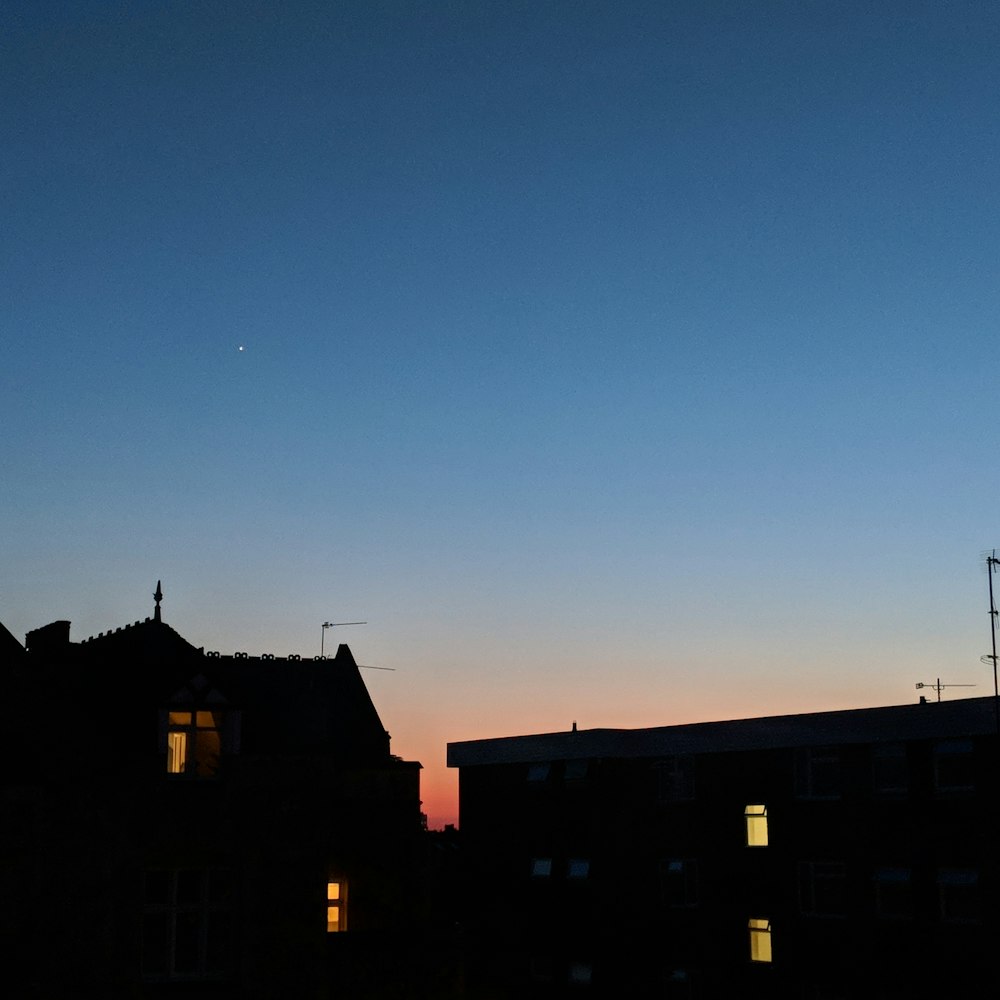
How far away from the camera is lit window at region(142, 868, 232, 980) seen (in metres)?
28.7

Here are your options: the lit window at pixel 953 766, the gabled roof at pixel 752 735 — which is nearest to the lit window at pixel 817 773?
the gabled roof at pixel 752 735

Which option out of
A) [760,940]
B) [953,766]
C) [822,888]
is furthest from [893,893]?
[760,940]

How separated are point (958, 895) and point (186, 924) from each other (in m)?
25.3

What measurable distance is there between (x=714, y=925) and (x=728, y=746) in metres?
6.86

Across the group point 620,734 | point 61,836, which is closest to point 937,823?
point 620,734

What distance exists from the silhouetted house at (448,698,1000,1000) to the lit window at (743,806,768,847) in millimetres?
63

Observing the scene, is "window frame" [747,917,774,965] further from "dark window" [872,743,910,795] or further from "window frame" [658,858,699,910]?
"dark window" [872,743,910,795]

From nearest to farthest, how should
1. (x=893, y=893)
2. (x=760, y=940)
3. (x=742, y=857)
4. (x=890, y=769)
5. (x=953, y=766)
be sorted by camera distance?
1. (x=953, y=766)
2. (x=893, y=893)
3. (x=890, y=769)
4. (x=760, y=940)
5. (x=742, y=857)

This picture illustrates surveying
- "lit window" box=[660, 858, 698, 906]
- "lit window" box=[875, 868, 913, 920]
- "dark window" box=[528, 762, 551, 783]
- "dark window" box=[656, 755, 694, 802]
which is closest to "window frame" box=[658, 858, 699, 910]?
"lit window" box=[660, 858, 698, 906]

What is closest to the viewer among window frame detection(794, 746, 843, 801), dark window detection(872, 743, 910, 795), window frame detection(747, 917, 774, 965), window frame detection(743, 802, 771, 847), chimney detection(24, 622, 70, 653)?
chimney detection(24, 622, 70, 653)

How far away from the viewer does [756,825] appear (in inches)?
1944

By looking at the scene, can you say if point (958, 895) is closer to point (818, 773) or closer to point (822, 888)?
point (822, 888)

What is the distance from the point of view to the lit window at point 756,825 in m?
49.0

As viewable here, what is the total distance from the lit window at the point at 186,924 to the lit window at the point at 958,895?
79.6ft
